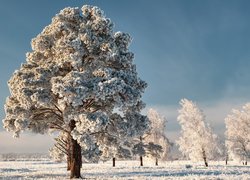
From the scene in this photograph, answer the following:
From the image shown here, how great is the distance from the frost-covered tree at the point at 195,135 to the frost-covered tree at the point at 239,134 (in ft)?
33.3

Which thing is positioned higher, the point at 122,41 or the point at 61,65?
the point at 122,41

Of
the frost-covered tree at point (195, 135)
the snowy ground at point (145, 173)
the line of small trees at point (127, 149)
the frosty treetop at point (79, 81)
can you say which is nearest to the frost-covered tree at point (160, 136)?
the line of small trees at point (127, 149)

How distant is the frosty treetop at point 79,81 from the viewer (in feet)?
86.1

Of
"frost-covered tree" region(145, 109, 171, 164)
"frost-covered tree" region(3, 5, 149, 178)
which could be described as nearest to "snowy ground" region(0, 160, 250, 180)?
"frost-covered tree" region(3, 5, 149, 178)

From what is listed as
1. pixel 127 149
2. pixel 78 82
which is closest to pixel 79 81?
pixel 78 82

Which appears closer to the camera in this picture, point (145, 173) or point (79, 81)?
point (79, 81)

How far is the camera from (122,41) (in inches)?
1212

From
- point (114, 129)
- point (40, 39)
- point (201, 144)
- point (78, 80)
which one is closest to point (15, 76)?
point (40, 39)

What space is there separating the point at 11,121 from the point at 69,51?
24.9ft

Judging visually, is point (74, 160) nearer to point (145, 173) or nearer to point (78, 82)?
point (78, 82)

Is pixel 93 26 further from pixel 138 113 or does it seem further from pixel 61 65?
pixel 138 113

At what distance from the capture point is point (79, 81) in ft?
85.4

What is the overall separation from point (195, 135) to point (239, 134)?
16717mm

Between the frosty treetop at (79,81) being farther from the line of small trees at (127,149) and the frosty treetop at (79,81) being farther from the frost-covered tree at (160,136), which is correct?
the frost-covered tree at (160,136)
